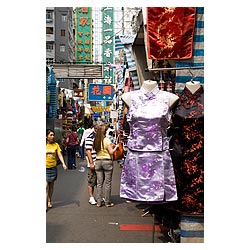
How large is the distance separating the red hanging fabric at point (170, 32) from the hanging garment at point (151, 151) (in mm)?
538

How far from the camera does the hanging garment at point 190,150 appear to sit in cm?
355

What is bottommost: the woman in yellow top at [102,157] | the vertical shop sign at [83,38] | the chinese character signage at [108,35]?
the woman in yellow top at [102,157]

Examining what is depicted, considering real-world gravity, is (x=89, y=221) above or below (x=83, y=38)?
below

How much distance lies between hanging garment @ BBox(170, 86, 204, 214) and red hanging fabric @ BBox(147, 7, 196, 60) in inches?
17.7

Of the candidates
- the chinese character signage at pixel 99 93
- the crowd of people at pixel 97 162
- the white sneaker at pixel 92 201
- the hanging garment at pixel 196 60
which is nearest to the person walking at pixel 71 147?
the crowd of people at pixel 97 162

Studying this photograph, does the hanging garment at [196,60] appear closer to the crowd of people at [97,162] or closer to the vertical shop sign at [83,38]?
the crowd of people at [97,162]

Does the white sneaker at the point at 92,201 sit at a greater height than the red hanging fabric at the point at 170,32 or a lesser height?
lesser

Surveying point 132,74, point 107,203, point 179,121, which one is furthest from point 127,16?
point 179,121

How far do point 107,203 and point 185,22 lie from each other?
4.00 m

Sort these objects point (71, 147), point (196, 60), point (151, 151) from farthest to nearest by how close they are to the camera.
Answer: point (71, 147)
point (196, 60)
point (151, 151)

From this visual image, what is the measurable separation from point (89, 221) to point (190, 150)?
250 centimetres

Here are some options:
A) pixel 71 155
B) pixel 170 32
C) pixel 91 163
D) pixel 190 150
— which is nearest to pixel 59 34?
pixel 71 155

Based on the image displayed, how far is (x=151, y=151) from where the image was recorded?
137 inches

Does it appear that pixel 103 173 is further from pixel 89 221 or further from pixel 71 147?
pixel 71 147
